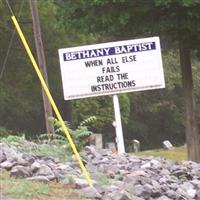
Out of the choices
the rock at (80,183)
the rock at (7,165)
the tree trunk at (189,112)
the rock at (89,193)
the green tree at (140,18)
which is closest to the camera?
the rock at (89,193)

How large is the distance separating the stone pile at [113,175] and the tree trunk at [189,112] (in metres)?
6.41

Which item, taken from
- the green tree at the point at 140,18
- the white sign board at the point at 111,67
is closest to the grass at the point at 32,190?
the white sign board at the point at 111,67

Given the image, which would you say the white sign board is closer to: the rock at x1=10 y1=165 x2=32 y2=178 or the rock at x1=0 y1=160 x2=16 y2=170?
the rock at x1=0 y1=160 x2=16 y2=170

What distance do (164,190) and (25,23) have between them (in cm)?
2840

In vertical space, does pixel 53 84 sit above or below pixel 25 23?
below

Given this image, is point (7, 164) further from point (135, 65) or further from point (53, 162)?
point (135, 65)

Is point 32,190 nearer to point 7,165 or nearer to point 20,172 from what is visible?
point 20,172

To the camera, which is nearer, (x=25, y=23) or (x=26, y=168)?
(x=26, y=168)

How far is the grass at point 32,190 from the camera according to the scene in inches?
291

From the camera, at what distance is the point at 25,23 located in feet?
122

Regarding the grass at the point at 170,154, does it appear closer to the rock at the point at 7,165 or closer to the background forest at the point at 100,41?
the background forest at the point at 100,41

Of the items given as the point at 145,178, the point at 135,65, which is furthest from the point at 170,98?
the point at 145,178

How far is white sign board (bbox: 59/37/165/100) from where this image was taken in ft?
45.8

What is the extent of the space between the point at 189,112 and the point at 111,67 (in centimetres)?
583
